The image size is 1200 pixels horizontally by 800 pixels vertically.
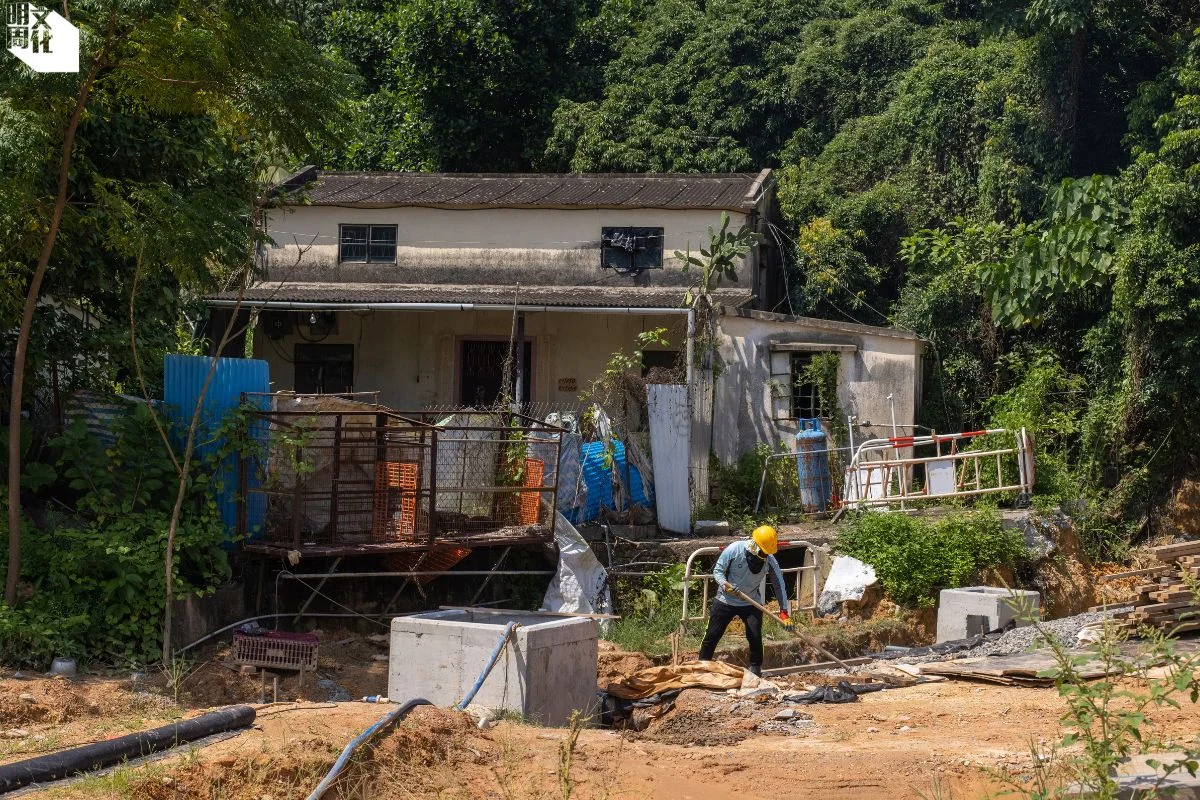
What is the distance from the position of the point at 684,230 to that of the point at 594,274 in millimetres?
1671

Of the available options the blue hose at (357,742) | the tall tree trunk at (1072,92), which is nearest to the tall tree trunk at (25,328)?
the blue hose at (357,742)

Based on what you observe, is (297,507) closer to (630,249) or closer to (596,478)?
(596,478)

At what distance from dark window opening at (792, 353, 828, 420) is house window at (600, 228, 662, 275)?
3405 millimetres

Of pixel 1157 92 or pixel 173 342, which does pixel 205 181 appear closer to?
pixel 173 342

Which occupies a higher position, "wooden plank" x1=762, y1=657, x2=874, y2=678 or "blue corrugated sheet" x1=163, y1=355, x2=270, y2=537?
"blue corrugated sheet" x1=163, y1=355, x2=270, y2=537

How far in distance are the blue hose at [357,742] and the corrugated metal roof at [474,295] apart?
36.5 feet

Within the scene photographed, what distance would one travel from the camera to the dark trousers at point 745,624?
39.0 ft

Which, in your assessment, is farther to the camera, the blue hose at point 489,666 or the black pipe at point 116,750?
the blue hose at point 489,666

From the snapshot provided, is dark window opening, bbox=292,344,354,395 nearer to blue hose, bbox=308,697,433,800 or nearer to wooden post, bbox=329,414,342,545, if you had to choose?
wooden post, bbox=329,414,342,545

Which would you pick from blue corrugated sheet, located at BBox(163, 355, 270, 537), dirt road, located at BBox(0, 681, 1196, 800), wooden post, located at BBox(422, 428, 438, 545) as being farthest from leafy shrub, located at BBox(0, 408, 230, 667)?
wooden post, located at BBox(422, 428, 438, 545)

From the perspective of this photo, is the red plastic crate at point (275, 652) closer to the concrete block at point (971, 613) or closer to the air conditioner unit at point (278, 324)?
the concrete block at point (971, 613)

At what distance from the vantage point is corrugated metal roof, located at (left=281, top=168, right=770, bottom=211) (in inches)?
836

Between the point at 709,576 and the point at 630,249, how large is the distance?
8.44m

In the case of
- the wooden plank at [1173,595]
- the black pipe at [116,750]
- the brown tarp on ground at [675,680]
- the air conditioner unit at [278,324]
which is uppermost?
the air conditioner unit at [278,324]
